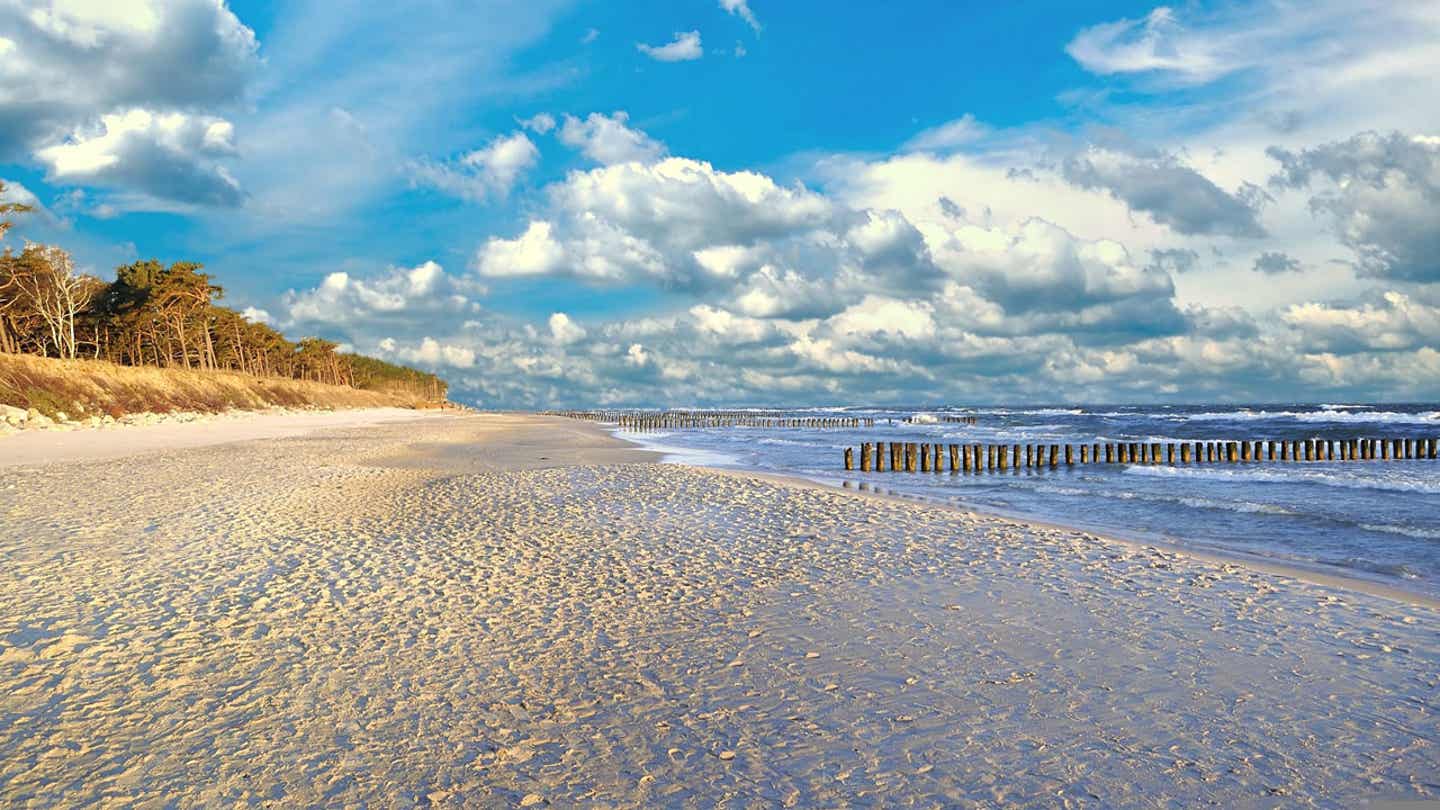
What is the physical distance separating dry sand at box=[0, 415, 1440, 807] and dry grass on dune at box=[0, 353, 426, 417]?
36.5 m

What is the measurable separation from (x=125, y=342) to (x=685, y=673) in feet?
310

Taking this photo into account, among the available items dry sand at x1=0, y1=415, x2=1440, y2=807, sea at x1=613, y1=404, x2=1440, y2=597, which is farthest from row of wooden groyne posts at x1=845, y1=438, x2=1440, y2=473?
dry sand at x1=0, y1=415, x2=1440, y2=807

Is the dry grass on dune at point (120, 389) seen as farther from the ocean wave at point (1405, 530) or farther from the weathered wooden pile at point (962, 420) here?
the weathered wooden pile at point (962, 420)

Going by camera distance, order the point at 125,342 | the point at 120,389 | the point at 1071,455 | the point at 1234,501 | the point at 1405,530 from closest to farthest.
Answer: the point at 1405,530 → the point at 1234,501 → the point at 1071,455 → the point at 120,389 → the point at 125,342

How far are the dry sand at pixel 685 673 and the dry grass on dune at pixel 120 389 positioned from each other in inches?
1438

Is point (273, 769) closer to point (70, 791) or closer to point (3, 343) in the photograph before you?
point (70, 791)

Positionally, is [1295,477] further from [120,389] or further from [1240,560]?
[120,389]

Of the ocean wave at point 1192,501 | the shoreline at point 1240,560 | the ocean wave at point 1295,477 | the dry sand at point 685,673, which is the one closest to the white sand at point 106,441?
the dry sand at point 685,673

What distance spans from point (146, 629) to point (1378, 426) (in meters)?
78.9

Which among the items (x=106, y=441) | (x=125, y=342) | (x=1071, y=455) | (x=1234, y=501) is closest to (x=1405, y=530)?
(x=1234, y=501)

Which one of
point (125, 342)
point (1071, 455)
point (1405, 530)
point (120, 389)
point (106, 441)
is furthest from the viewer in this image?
point (125, 342)

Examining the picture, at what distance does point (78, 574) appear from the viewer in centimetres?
891

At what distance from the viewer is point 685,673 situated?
602cm

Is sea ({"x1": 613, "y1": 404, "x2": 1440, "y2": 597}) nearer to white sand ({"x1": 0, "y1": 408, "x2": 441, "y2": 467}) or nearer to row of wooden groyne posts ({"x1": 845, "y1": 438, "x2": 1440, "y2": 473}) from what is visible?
row of wooden groyne posts ({"x1": 845, "y1": 438, "x2": 1440, "y2": 473})
